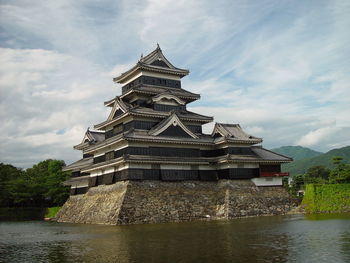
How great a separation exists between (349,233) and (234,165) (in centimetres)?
1759

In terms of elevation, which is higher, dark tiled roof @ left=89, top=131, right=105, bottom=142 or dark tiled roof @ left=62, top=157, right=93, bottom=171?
dark tiled roof @ left=89, top=131, right=105, bottom=142

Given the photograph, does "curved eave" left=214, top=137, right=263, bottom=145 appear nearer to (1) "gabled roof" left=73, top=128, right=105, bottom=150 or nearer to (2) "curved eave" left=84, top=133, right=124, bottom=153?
(2) "curved eave" left=84, top=133, right=124, bottom=153

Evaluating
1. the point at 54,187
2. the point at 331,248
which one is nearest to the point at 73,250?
the point at 331,248

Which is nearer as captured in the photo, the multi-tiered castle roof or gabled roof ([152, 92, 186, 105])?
the multi-tiered castle roof

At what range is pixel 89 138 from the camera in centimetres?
4709

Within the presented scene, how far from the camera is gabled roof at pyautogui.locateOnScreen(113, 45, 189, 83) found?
3985 cm

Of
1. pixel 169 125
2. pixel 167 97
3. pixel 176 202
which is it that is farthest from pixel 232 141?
pixel 176 202

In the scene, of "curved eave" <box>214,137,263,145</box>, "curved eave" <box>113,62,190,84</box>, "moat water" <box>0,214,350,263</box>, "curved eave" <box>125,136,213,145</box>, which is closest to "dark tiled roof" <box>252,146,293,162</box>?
"curved eave" <box>214,137,263,145</box>

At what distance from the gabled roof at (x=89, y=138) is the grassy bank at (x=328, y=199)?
2628 centimetres

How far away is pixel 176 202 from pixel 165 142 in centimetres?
564

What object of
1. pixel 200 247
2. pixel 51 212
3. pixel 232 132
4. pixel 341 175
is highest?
pixel 232 132

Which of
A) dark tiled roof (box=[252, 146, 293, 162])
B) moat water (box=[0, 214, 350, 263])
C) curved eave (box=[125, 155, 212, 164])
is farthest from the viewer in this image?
dark tiled roof (box=[252, 146, 293, 162])

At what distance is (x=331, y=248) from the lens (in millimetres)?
15180

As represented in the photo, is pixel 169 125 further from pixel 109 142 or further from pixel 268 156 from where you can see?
pixel 268 156
